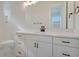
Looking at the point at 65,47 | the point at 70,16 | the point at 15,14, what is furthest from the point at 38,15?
the point at 65,47

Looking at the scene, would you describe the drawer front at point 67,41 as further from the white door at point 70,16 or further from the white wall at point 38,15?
the white wall at point 38,15

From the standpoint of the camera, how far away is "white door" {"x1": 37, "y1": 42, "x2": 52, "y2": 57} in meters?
2.33

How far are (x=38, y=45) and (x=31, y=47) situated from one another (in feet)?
0.65

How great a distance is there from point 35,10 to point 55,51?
4.47ft

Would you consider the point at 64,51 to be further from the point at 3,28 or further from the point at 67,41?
the point at 3,28

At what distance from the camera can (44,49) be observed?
7.90ft

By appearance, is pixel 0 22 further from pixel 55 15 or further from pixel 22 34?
pixel 55 15

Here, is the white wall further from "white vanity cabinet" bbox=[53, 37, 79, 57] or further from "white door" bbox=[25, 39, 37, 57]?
"white vanity cabinet" bbox=[53, 37, 79, 57]

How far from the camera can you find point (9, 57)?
3498mm

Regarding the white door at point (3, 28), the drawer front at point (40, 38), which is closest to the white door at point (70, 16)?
the drawer front at point (40, 38)

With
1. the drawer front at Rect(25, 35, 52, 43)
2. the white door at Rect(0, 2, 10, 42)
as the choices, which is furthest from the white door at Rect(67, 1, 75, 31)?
the white door at Rect(0, 2, 10, 42)

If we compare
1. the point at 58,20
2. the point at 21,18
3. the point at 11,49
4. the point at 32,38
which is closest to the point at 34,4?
the point at 21,18

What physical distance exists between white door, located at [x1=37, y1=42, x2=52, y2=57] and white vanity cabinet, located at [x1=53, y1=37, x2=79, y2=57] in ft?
0.36

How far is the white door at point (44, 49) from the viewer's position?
2.33 metres
